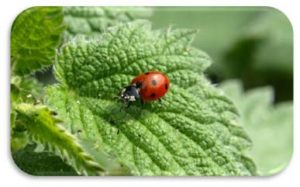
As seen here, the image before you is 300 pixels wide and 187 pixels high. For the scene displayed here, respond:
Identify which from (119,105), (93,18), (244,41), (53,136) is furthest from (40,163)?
(244,41)

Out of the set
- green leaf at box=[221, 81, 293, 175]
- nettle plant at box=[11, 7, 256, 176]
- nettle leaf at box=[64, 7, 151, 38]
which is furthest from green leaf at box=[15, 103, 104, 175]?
green leaf at box=[221, 81, 293, 175]

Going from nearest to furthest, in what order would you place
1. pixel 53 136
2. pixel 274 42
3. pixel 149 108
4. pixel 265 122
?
pixel 53 136 → pixel 149 108 → pixel 265 122 → pixel 274 42

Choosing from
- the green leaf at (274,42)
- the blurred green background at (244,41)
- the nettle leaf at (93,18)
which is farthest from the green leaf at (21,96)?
the green leaf at (274,42)

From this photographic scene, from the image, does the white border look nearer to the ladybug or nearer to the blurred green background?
the blurred green background

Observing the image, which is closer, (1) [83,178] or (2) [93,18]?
(1) [83,178]

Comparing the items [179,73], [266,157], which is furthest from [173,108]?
[266,157]

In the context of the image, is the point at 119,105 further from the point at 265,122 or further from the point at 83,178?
the point at 265,122

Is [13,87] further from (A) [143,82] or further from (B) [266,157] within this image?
(B) [266,157]
